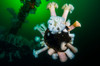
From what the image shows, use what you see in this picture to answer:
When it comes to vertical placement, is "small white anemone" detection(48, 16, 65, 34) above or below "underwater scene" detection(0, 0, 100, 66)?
above

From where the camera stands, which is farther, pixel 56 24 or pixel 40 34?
pixel 40 34

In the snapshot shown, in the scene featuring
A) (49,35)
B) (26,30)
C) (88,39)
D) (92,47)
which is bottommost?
(92,47)

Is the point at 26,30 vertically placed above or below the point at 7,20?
below

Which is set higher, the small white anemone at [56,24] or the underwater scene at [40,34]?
the small white anemone at [56,24]

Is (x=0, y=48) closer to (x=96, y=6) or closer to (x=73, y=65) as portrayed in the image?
(x=73, y=65)

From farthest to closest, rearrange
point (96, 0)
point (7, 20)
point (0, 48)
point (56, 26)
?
point (96, 0) → point (7, 20) → point (0, 48) → point (56, 26)

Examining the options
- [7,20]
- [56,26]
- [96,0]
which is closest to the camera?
[56,26]

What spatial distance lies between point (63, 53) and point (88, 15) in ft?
30.2

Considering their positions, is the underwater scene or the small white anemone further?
the underwater scene

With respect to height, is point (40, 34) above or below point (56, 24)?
below

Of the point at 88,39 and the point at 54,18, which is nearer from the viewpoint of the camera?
the point at 54,18

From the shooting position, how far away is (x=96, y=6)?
1085 centimetres

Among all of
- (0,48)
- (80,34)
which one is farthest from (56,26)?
(80,34)

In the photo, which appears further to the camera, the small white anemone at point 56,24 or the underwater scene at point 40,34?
the underwater scene at point 40,34
